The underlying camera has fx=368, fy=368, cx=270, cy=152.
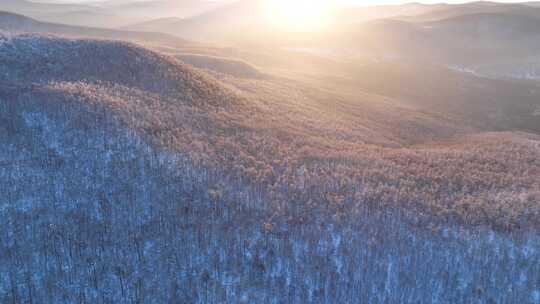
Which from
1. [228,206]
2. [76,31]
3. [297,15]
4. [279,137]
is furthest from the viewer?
[297,15]


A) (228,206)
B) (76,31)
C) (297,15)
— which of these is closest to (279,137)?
(228,206)

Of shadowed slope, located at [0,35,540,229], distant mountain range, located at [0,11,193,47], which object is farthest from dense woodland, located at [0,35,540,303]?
distant mountain range, located at [0,11,193,47]

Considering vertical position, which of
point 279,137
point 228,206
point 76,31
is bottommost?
point 228,206

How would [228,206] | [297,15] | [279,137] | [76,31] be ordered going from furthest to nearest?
[297,15] < [76,31] < [279,137] < [228,206]

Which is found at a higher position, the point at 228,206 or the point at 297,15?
the point at 297,15

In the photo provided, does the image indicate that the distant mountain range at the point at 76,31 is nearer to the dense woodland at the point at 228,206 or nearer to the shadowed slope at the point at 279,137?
the shadowed slope at the point at 279,137

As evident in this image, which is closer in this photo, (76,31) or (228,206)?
(228,206)

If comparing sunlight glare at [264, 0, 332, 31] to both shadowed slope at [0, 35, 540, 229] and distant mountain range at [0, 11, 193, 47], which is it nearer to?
distant mountain range at [0, 11, 193, 47]

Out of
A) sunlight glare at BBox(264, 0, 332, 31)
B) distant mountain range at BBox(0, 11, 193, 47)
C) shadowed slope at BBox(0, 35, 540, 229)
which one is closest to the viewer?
shadowed slope at BBox(0, 35, 540, 229)

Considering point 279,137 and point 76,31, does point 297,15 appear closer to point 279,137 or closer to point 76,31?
point 76,31
